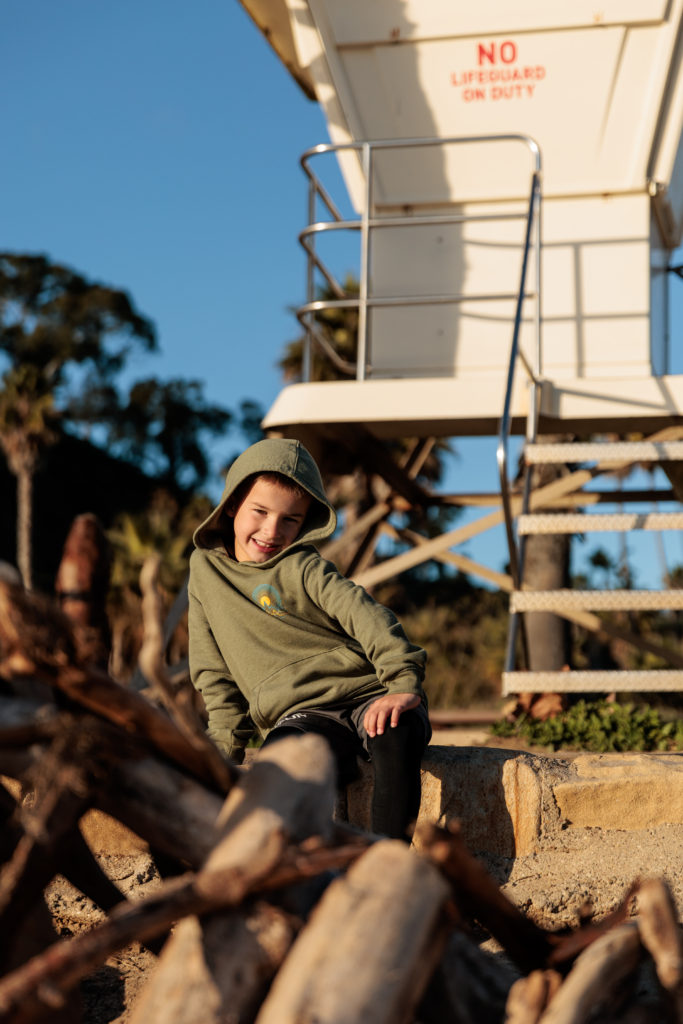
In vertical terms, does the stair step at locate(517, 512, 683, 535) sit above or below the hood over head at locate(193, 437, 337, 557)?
below

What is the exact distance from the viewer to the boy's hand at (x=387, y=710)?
2.75 meters

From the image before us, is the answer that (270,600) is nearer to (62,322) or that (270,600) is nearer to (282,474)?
(282,474)

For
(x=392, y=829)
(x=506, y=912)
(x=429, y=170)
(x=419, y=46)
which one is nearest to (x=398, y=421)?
(x=429, y=170)

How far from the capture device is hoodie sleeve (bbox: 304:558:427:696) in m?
2.79

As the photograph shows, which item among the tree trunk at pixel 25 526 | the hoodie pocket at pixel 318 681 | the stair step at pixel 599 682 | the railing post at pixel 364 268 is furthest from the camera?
the tree trunk at pixel 25 526

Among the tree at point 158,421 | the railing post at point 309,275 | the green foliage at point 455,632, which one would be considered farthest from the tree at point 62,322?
the railing post at point 309,275

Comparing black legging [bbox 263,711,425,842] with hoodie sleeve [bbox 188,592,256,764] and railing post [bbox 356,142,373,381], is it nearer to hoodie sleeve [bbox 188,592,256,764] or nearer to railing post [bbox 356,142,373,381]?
hoodie sleeve [bbox 188,592,256,764]

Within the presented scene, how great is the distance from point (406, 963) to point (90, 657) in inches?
24.8

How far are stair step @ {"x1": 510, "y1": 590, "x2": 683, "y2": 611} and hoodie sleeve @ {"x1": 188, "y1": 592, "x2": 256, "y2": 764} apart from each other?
2.07m

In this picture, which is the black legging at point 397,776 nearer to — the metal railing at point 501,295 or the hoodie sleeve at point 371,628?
the hoodie sleeve at point 371,628

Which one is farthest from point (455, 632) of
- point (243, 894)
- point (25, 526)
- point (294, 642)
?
point (243, 894)

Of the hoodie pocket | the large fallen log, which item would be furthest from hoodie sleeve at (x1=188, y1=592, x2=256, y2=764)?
the large fallen log

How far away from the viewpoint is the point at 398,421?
20.0 feet

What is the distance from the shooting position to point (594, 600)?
17.2 feet
